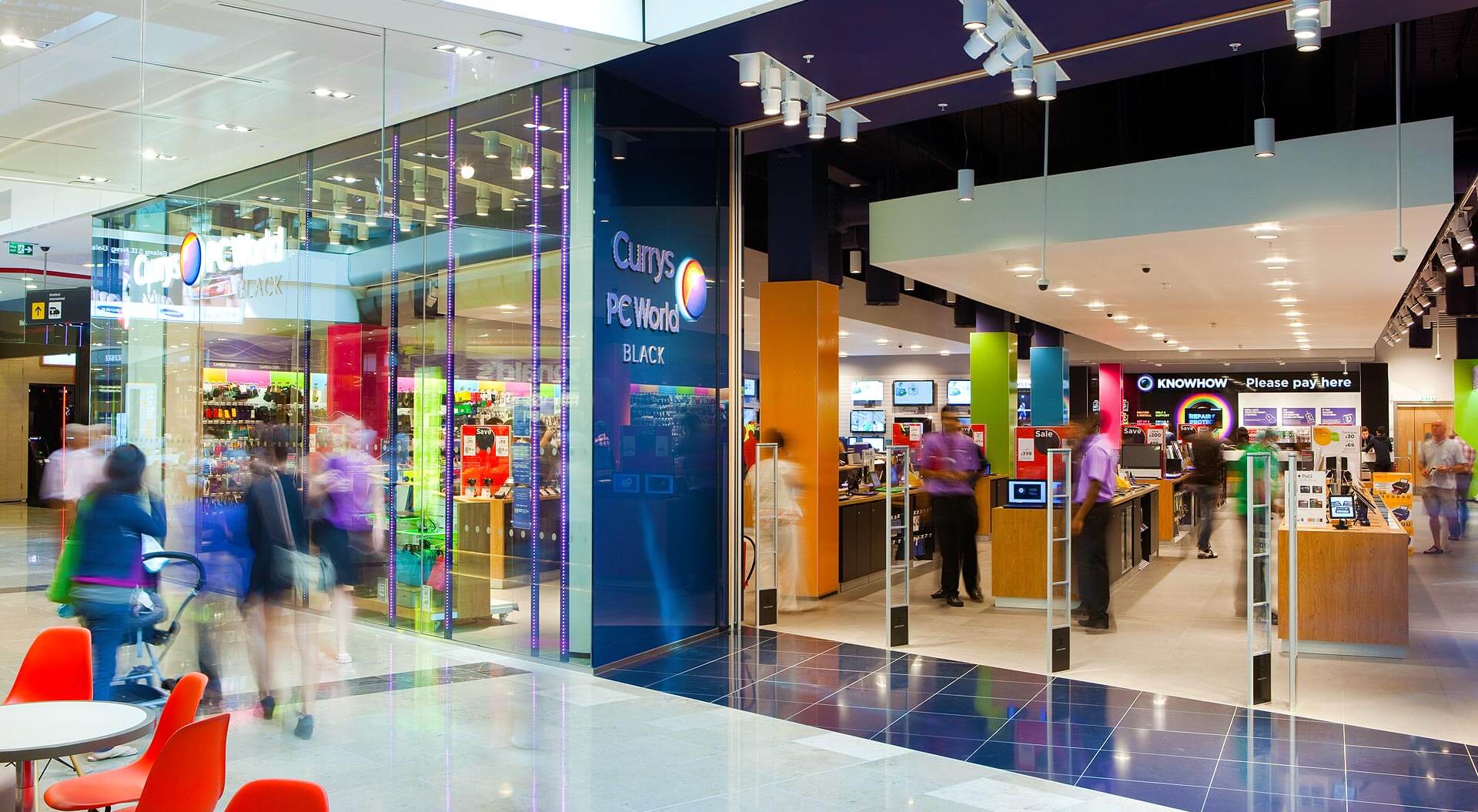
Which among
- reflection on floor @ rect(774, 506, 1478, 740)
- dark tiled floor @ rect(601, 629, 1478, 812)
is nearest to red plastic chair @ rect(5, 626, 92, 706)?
dark tiled floor @ rect(601, 629, 1478, 812)

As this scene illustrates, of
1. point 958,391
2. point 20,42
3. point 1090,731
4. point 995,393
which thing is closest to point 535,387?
point 20,42

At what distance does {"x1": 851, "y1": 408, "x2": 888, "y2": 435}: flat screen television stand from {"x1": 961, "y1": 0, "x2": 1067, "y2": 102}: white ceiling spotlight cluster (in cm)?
2257

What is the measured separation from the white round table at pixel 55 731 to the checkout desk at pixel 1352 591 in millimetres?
6795

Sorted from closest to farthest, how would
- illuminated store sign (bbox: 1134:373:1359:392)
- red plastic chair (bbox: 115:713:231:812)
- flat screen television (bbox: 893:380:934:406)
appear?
1. red plastic chair (bbox: 115:713:231:812)
2. illuminated store sign (bbox: 1134:373:1359:392)
3. flat screen television (bbox: 893:380:934:406)

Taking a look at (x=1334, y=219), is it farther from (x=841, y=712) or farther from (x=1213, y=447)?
(x=841, y=712)

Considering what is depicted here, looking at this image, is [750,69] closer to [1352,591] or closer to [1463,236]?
[1352,591]

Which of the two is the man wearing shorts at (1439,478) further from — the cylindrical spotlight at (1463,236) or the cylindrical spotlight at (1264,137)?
the cylindrical spotlight at (1264,137)

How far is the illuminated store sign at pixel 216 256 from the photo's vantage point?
5.71m

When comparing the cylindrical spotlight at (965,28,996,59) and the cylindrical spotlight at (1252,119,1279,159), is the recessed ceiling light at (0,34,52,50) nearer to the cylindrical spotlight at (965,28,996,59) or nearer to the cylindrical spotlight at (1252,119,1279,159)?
the cylindrical spotlight at (965,28,996,59)

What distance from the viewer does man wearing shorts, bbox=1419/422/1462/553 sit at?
41.9ft

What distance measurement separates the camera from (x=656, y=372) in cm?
721

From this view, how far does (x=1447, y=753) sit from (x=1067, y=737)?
5.65 ft

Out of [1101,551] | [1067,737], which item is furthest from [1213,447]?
[1067,737]

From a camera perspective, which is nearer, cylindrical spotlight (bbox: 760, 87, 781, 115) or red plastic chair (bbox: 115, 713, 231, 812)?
red plastic chair (bbox: 115, 713, 231, 812)
